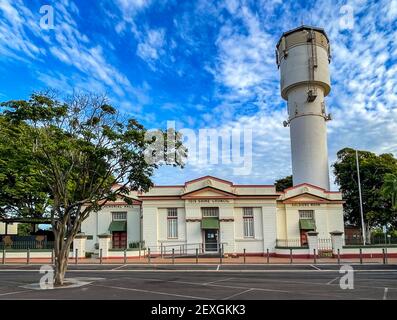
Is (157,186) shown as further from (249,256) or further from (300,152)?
(300,152)

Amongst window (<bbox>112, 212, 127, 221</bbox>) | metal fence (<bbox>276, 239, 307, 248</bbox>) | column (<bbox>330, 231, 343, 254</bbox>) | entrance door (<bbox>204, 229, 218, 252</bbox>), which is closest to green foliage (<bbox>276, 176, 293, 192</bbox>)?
metal fence (<bbox>276, 239, 307, 248</bbox>)

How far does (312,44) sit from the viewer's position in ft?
140

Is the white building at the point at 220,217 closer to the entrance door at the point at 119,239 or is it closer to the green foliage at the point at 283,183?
the entrance door at the point at 119,239

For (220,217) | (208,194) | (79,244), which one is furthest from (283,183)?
(79,244)

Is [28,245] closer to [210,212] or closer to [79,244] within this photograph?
[79,244]

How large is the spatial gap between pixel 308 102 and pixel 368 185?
1155 centimetres

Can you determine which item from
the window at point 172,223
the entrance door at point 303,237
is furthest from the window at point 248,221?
the window at point 172,223

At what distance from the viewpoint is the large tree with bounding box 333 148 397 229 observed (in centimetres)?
4169

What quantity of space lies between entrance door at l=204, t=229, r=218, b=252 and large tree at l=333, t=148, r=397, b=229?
728 inches

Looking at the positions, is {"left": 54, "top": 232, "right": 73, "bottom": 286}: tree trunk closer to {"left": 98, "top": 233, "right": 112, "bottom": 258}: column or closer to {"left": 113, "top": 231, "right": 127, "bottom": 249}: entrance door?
{"left": 98, "top": 233, "right": 112, "bottom": 258}: column

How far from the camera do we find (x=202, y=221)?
33.4 meters
